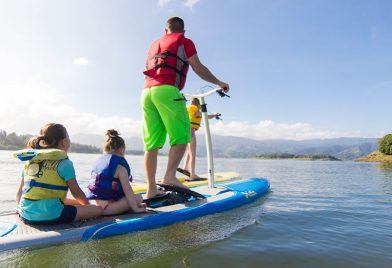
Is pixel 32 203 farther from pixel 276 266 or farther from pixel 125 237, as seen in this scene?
pixel 276 266

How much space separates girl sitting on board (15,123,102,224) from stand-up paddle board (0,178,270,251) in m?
0.12

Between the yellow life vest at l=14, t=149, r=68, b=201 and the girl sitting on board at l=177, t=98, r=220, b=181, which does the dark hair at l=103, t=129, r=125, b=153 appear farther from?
the girl sitting on board at l=177, t=98, r=220, b=181

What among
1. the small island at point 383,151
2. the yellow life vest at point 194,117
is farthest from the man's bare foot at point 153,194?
A: the small island at point 383,151

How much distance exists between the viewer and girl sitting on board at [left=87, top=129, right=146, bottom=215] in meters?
4.09

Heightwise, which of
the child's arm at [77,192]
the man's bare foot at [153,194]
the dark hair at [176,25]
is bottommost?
the man's bare foot at [153,194]

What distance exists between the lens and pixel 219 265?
2838 mm

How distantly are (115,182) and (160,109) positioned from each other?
1.31m

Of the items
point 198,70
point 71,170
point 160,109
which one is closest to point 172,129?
point 160,109

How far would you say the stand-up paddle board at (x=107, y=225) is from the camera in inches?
119

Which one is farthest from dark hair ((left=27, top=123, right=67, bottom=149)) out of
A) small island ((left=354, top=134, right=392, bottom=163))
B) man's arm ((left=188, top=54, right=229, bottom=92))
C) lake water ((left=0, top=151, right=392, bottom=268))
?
small island ((left=354, top=134, right=392, bottom=163))

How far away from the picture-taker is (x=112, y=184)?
4.13 m

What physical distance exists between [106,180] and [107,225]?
723 millimetres

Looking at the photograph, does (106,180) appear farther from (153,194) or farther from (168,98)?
(168,98)

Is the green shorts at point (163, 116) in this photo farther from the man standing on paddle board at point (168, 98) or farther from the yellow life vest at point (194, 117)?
the yellow life vest at point (194, 117)
